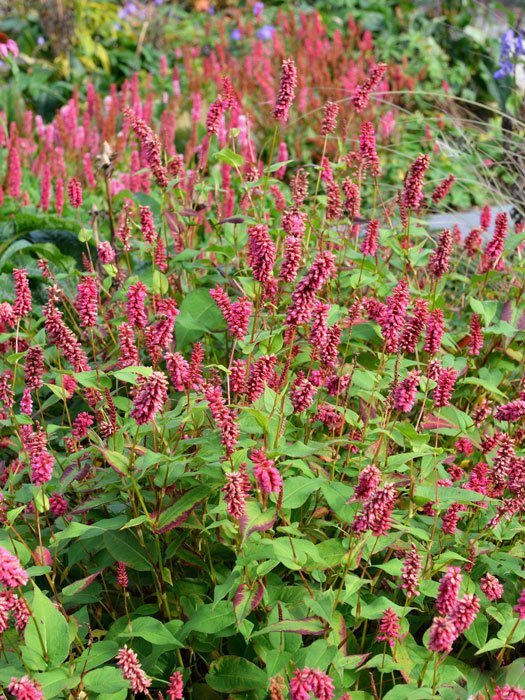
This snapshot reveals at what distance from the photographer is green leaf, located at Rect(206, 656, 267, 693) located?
203 cm

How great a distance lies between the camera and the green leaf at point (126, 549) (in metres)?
2.09

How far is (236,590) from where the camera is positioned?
2002 millimetres

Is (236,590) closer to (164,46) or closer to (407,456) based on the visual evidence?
(407,456)

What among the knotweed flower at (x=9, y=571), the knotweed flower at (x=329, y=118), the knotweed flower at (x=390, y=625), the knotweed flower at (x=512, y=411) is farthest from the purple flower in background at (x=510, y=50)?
the knotweed flower at (x=9, y=571)

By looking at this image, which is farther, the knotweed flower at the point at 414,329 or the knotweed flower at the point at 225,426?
the knotweed flower at the point at 414,329

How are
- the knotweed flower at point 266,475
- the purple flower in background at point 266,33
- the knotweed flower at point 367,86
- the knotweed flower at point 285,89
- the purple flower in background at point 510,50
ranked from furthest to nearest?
1. the purple flower in background at point 266,33
2. the purple flower in background at point 510,50
3. the knotweed flower at point 367,86
4. the knotweed flower at point 285,89
5. the knotweed flower at point 266,475

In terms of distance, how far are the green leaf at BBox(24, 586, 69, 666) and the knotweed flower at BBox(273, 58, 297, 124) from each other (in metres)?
1.43

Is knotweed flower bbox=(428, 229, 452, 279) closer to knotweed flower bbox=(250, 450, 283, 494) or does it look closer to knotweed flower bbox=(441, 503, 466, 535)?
knotweed flower bbox=(441, 503, 466, 535)

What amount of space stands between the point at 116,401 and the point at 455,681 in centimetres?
112

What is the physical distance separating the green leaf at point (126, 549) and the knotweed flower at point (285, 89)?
1.23 meters

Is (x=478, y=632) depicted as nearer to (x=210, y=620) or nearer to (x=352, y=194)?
(x=210, y=620)

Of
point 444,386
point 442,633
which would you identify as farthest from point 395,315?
point 442,633

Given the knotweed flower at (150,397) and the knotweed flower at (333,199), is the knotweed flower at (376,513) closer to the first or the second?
the knotweed flower at (150,397)

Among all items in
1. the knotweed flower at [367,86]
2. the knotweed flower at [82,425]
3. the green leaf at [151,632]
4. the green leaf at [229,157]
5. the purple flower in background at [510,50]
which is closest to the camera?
the green leaf at [151,632]
